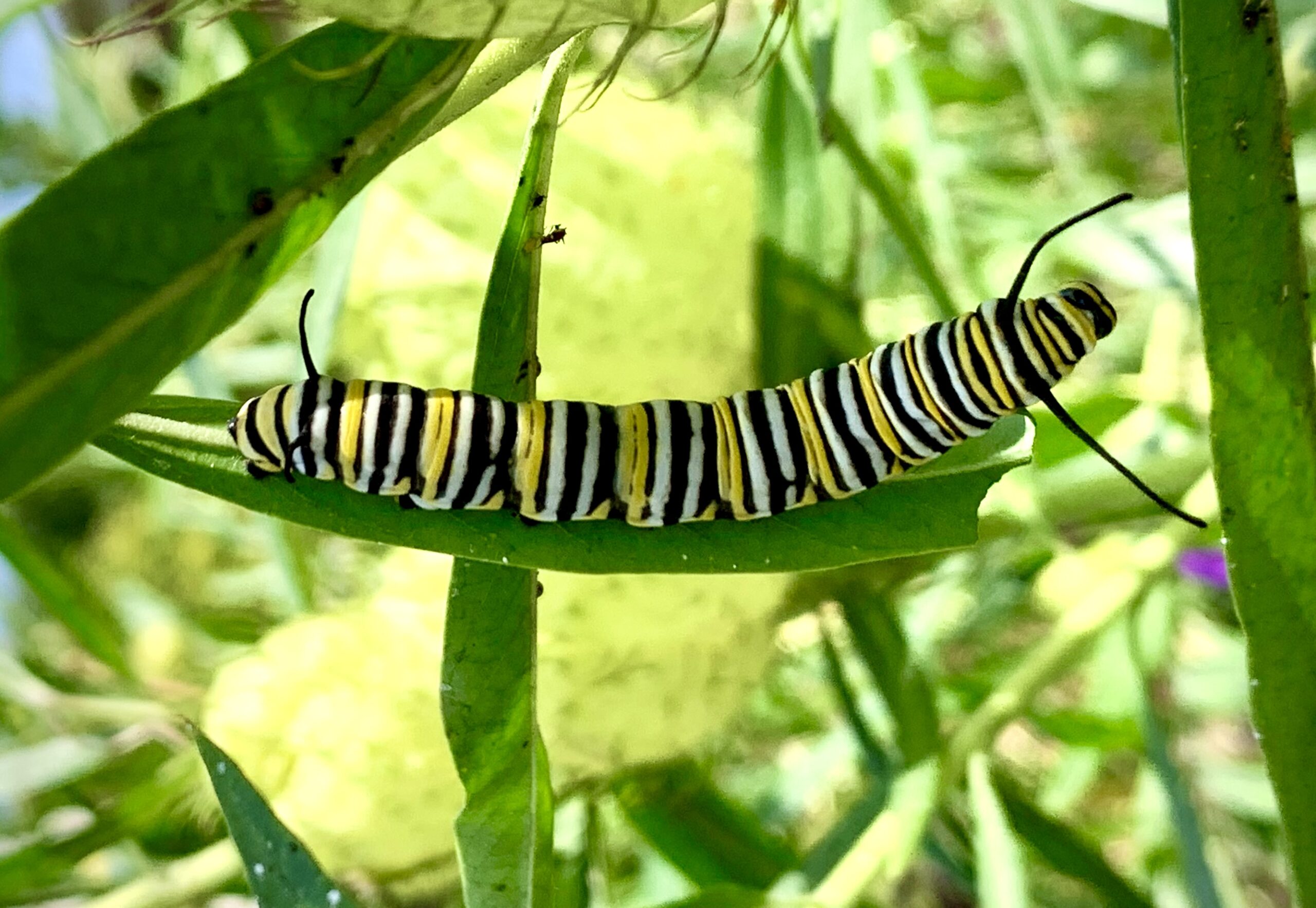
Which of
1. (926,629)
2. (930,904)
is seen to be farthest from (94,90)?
(930,904)

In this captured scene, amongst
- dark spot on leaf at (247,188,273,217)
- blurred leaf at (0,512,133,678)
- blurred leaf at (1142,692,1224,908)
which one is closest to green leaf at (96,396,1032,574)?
dark spot on leaf at (247,188,273,217)

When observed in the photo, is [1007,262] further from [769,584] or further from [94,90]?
[94,90]

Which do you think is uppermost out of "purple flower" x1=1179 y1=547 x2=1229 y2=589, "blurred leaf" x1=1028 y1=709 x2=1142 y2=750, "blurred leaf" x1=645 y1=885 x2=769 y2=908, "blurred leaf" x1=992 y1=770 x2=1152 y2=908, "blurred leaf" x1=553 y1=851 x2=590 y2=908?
"purple flower" x1=1179 y1=547 x2=1229 y2=589

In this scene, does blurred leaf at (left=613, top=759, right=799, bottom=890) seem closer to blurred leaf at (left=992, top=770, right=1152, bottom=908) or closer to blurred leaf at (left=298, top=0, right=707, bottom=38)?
blurred leaf at (left=992, top=770, right=1152, bottom=908)

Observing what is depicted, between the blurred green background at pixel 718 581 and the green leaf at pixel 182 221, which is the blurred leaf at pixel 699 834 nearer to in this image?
the blurred green background at pixel 718 581

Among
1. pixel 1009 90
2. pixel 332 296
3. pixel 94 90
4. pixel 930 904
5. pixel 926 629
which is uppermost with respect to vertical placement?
pixel 94 90

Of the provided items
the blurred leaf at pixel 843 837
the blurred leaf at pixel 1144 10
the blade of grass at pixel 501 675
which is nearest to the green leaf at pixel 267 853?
the blade of grass at pixel 501 675
